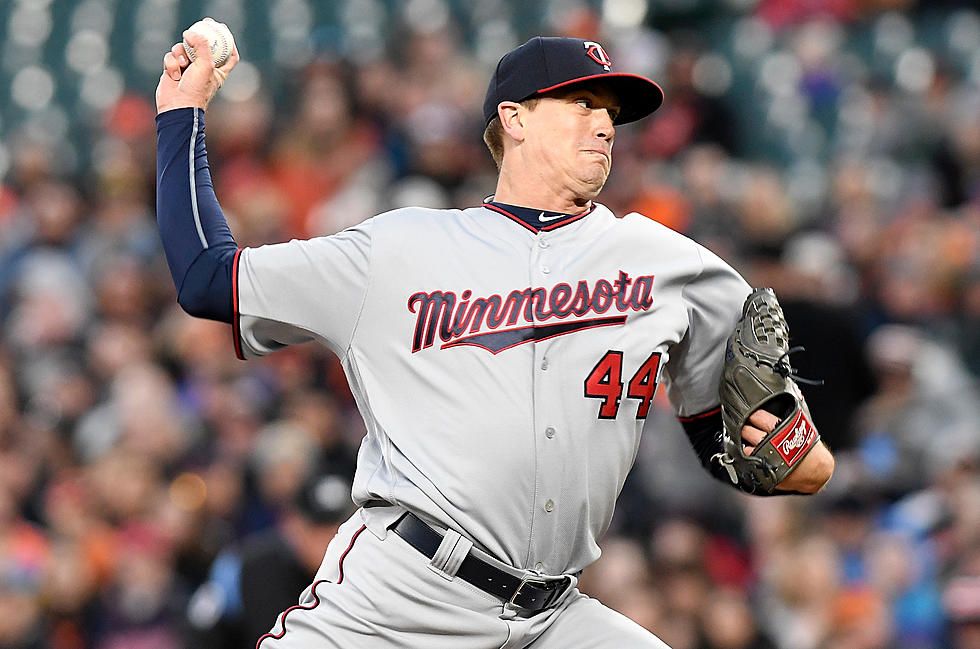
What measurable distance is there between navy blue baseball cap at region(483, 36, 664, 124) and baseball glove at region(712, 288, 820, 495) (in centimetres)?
51

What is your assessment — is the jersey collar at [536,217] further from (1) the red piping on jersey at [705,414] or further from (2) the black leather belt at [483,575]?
(2) the black leather belt at [483,575]

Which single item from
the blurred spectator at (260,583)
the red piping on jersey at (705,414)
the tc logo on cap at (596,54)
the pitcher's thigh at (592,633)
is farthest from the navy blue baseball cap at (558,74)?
the blurred spectator at (260,583)

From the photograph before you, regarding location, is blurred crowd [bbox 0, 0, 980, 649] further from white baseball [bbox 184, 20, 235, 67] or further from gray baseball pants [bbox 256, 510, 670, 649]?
white baseball [bbox 184, 20, 235, 67]

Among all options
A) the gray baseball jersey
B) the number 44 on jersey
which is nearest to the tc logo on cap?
the gray baseball jersey

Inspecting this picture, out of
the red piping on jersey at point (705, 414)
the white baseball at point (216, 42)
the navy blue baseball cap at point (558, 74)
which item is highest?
the white baseball at point (216, 42)

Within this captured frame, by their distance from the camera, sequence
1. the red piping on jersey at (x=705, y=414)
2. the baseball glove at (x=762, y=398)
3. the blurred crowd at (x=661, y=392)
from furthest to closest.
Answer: the blurred crowd at (x=661, y=392) → the red piping on jersey at (x=705, y=414) → the baseball glove at (x=762, y=398)

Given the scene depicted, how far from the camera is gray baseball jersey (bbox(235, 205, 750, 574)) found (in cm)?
262

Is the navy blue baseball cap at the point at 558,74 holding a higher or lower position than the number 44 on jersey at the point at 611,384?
higher

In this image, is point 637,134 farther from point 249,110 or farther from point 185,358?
point 185,358

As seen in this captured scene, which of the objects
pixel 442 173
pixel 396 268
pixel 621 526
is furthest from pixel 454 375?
pixel 442 173

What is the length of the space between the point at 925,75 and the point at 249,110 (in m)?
4.07

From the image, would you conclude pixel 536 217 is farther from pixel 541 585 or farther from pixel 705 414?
pixel 541 585

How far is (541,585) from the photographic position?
2660mm

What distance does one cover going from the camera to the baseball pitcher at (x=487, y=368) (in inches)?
103
